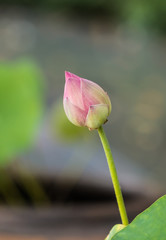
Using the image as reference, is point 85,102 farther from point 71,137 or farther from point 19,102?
point 19,102

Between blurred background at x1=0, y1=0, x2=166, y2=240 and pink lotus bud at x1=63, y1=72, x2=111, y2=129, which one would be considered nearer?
pink lotus bud at x1=63, y1=72, x2=111, y2=129

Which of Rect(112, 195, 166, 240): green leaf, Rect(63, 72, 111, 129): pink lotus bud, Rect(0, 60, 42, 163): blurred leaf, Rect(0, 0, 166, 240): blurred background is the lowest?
Rect(0, 0, 166, 240): blurred background

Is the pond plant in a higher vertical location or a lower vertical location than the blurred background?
higher

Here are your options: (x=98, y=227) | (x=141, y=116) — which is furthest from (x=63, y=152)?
(x=141, y=116)

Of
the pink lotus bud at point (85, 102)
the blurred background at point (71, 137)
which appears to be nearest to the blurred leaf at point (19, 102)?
the blurred background at point (71, 137)

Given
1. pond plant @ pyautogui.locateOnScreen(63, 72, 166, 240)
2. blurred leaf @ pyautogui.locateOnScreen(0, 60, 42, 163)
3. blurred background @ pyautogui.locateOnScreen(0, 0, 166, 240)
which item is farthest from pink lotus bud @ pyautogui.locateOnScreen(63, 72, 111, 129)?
blurred leaf @ pyautogui.locateOnScreen(0, 60, 42, 163)

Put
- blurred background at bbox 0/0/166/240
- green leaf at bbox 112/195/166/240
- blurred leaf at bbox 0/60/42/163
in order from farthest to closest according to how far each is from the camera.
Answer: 1. blurred leaf at bbox 0/60/42/163
2. blurred background at bbox 0/0/166/240
3. green leaf at bbox 112/195/166/240

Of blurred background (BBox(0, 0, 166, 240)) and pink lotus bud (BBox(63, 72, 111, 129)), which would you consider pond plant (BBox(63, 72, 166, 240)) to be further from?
blurred background (BBox(0, 0, 166, 240))

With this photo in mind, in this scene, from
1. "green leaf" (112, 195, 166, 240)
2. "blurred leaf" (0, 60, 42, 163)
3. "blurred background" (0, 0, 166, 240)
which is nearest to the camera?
"green leaf" (112, 195, 166, 240)
